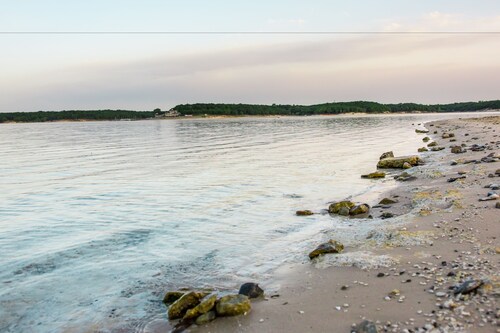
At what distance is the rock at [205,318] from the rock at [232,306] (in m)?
0.11

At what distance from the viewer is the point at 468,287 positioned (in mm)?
6301

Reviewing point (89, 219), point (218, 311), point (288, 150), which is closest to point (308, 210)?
point (89, 219)

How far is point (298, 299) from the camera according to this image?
7.53 metres

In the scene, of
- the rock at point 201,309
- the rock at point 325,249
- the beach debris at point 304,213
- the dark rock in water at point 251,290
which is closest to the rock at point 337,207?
the beach debris at point 304,213

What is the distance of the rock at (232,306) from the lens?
703 centimetres

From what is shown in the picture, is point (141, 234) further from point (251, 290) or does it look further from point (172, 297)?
point (251, 290)

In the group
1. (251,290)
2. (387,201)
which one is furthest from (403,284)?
(387,201)

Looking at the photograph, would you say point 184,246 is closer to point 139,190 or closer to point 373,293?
Answer: point 373,293

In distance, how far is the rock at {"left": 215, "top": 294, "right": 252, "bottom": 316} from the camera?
7.03 metres

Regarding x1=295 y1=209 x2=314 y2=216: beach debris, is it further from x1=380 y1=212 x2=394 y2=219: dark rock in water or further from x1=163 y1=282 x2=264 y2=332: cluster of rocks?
x1=163 y1=282 x2=264 y2=332: cluster of rocks

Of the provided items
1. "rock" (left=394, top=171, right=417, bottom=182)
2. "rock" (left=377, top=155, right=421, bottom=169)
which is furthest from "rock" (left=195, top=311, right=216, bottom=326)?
"rock" (left=377, top=155, right=421, bottom=169)

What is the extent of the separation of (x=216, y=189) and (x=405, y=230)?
34.3ft

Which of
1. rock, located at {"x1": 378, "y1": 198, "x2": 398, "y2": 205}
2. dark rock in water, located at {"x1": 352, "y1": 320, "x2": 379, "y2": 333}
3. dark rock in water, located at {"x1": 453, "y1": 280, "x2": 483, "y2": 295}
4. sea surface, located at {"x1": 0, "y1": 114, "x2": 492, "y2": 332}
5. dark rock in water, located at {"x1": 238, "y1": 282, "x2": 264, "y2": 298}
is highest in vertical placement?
dark rock in water, located at {"x1": 453, "y1": 280, "x2": 483, "y2": 295}

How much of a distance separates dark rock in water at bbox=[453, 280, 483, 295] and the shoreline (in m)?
0.08
